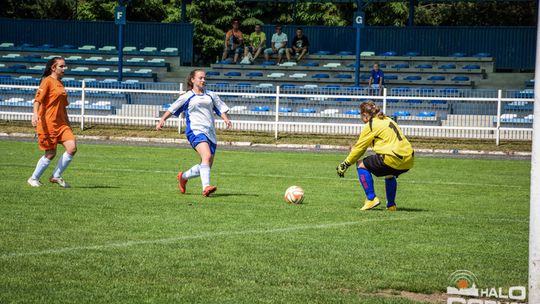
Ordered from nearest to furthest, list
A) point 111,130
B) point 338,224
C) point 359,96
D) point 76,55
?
point 338,224
point 359,96
point 111,130
point 76,55

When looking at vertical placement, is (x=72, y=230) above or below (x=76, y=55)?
below

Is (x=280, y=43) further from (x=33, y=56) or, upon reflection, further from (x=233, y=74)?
(x=33, y=56)

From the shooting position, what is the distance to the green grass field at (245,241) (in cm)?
725

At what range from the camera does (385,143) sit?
12336 mm

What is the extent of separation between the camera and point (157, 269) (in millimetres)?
7883

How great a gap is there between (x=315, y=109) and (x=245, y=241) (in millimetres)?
21672

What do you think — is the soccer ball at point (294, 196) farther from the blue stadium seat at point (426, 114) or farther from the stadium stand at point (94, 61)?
the stadium stand at point (94, 61)

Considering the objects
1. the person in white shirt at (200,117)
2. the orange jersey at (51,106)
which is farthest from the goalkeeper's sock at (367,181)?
the orange jersey at (51,106)

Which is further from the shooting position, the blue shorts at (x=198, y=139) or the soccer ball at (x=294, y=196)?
the blue shorts at (x=198, y=139)

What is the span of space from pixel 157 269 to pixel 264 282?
976 mm

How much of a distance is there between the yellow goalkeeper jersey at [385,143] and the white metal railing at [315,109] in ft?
53.9

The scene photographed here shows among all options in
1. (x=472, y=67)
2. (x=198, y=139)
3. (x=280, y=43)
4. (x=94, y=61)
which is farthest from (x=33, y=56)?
(x=198, y=139)

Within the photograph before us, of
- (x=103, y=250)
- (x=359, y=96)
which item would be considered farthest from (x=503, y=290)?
(x=359, y=96)

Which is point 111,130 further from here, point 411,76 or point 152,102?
point 411,76
